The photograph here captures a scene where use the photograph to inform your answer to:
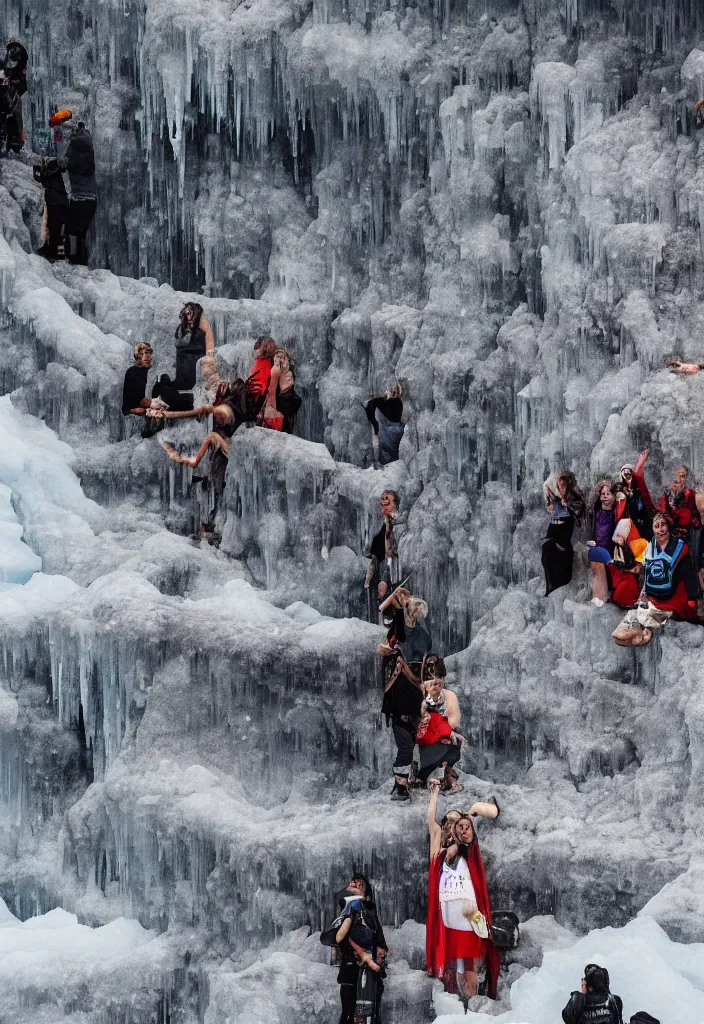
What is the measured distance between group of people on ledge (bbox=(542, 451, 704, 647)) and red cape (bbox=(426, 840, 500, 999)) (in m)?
2.63

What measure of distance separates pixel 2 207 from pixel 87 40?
2.97 metres

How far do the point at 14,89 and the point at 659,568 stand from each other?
9.82 meters

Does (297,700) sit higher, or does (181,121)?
(181,121)

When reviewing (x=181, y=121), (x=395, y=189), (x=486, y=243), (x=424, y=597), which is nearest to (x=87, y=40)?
(x=181, y=121)

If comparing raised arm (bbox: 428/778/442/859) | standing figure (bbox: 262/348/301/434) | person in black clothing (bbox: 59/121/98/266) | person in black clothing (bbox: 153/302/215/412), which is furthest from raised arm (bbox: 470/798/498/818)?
person in black clothing (bbox: 59/121/98/266)

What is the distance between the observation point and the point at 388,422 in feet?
58.6

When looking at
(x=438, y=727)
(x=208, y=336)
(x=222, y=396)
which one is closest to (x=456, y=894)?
(x=438, y=727)

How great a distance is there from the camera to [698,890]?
13.2 m

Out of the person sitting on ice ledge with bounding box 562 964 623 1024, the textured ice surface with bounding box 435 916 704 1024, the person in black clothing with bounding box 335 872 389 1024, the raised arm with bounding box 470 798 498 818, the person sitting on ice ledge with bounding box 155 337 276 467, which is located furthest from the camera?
the person sitting on ice ledge with bounding box 155 337 276 467

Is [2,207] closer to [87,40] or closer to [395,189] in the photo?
[87,40]

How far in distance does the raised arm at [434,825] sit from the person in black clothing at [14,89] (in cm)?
969

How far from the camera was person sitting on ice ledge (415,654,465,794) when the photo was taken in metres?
14.5

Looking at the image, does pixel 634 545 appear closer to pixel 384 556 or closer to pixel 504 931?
pixel 384 556

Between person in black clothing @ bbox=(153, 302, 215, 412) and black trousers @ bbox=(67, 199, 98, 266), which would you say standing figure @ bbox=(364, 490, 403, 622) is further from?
black trousers @ bbox=(67, 199, 98, 266)
